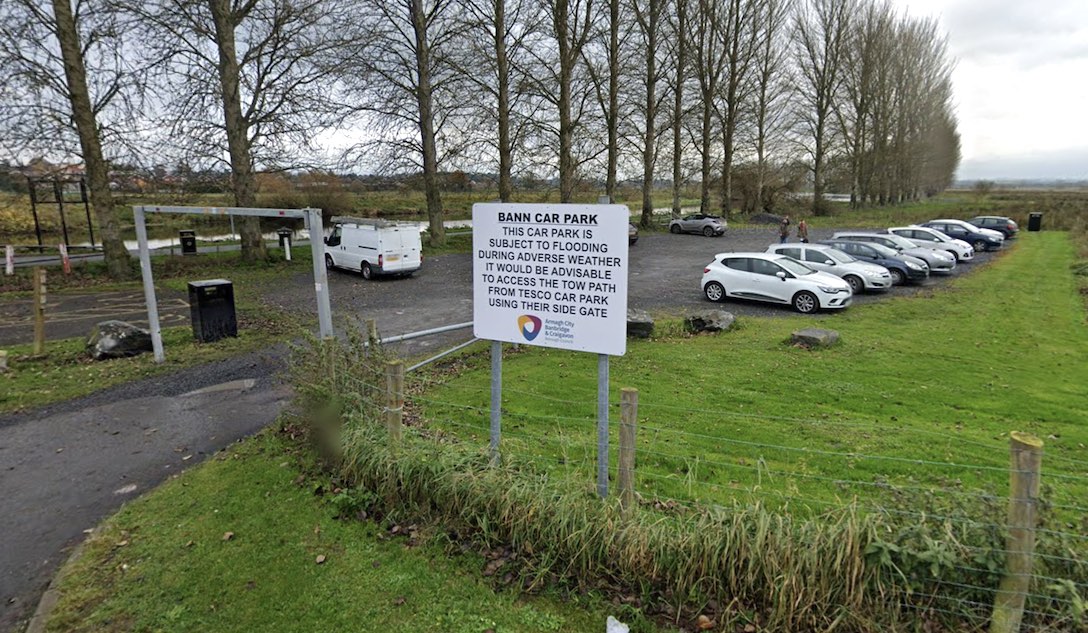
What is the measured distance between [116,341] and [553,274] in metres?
9.83

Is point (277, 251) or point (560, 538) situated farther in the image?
point (277, 251)

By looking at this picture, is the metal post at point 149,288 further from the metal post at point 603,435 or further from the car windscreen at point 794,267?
the car windscreen at point 794,267

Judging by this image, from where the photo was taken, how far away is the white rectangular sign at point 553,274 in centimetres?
450

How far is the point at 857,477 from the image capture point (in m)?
6.11

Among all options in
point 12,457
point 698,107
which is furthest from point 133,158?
point 698,107

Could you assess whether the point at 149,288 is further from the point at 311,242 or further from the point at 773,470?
the point at 773,470

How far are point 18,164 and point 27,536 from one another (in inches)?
756

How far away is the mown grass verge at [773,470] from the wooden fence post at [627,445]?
188 mm

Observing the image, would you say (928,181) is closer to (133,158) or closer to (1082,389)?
(1082,389)

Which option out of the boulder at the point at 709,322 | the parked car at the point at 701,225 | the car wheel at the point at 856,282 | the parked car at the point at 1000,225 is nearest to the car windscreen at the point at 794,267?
the car wheel at the point at 856,282

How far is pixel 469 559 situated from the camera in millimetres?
4473

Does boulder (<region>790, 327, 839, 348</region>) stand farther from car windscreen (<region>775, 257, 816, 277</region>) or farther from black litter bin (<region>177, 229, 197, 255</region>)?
black litter bin (<region>177, 229, 197, 255</region>)

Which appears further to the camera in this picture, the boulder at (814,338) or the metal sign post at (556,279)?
the boulder at (814,338)

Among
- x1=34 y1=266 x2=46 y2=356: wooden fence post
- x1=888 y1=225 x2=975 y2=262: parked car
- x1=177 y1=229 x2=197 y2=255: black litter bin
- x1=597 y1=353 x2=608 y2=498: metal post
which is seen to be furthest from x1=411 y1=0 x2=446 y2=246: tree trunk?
x1=597 y1=353 x2=608 y2=498: metal post
